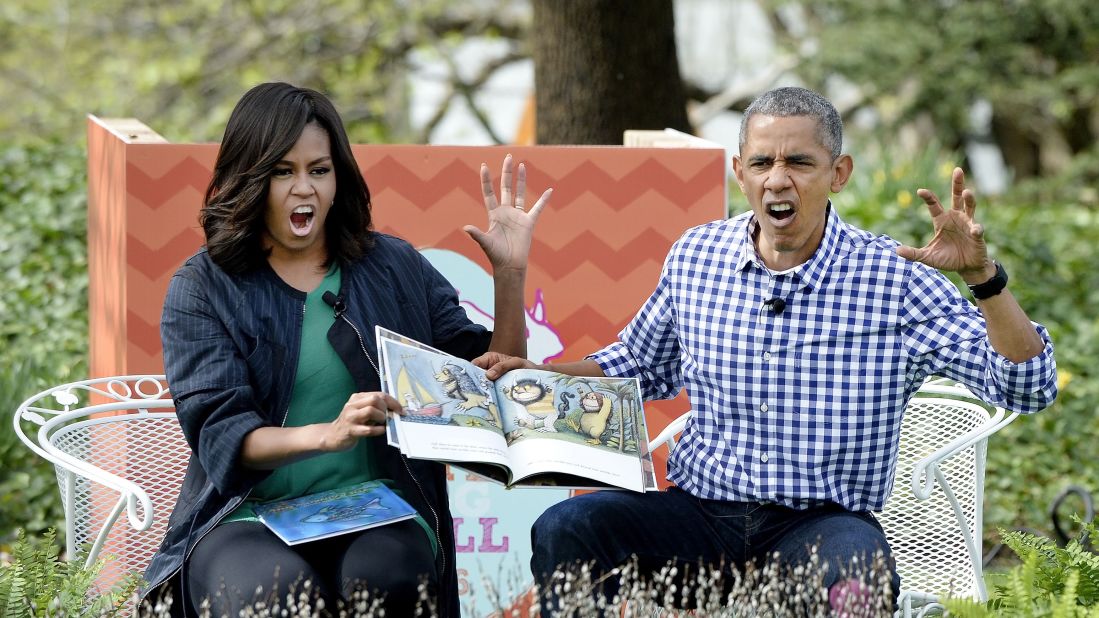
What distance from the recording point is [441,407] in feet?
10.3

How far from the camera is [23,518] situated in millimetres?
5410

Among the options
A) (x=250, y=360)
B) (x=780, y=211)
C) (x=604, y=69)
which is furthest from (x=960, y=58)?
(x=250, y=360)

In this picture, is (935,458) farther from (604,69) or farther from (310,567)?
(604,69)

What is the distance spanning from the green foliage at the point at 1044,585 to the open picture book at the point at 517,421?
826 mm

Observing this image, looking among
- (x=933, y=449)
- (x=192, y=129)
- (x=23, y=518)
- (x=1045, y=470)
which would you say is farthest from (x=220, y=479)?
(x=192, y=129)

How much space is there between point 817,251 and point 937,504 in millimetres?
1128

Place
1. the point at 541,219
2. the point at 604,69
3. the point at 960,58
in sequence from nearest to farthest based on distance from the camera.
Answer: the point at 541,219 → the point at 604,69 → the point at 960,58

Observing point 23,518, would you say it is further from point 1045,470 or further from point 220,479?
point 1045,470

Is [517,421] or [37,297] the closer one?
[517,421]

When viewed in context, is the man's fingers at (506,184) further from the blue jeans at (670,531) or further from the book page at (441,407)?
the blue jeans at (670,531)

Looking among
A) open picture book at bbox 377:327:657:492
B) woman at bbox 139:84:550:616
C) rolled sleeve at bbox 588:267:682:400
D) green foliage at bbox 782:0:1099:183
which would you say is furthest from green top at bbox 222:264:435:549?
green foliage at bbox 782:0:1099:183

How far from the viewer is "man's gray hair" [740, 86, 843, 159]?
3404 millimetres

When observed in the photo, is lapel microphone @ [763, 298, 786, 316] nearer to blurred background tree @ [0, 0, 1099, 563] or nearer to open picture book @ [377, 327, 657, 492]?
open picture book @ [377, 327, 657, 492]

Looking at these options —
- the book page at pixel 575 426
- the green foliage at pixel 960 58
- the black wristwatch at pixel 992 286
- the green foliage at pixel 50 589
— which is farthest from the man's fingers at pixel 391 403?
the green foliage at pixel 960 58
